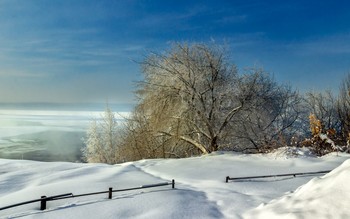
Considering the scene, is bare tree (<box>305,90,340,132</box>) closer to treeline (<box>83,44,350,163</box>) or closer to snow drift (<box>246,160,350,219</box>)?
treeline (<box>83,44,350,163</box>)

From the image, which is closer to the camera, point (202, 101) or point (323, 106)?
point (202, 101)

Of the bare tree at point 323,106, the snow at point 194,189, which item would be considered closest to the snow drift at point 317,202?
the snow at point 194,189

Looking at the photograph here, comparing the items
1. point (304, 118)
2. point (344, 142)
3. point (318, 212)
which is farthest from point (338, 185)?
point (304, 118)

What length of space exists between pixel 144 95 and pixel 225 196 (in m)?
15.4

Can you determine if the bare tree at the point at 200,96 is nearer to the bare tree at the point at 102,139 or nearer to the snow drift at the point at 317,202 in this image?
the snow drift at the point at 317,202

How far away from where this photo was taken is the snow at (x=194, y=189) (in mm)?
5617

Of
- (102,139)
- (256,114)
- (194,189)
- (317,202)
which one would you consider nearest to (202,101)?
(256,114)

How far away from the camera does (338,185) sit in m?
5.32

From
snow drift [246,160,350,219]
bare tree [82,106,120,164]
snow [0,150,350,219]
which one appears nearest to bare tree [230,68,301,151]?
snow [0,150,350,219]

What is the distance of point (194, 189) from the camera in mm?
9453

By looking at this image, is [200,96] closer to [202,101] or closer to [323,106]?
[202,101]

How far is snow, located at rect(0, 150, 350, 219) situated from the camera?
5617 millimetres

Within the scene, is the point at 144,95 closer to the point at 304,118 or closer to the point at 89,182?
the point at 89,182

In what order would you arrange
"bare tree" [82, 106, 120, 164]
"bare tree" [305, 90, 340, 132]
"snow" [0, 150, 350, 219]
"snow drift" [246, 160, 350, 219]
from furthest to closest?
"bare tree" [82, 106, 120, 164] < "bare tree" [305, 90, 340, 132] < "snow" [0, 150, 350, 219] < "snow drift" [246, 160, 350, 219]
